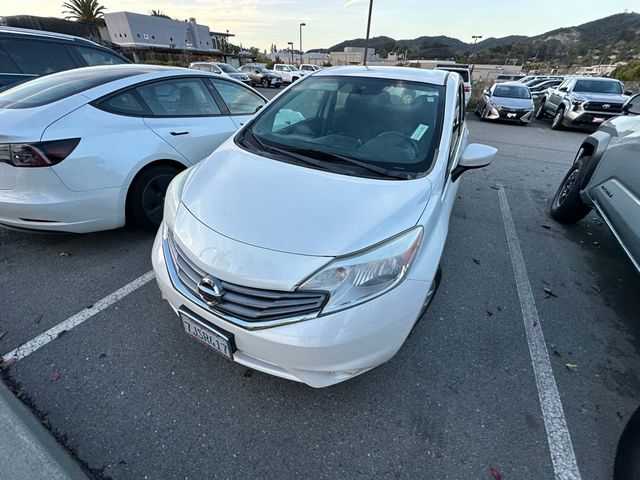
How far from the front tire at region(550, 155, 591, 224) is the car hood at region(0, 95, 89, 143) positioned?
503 centimetres

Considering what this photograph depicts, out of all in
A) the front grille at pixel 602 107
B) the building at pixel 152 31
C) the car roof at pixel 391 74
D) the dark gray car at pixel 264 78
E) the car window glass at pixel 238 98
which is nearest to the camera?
the car roof at pixel 391 74

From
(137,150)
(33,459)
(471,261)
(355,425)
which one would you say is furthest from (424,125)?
(33,459)

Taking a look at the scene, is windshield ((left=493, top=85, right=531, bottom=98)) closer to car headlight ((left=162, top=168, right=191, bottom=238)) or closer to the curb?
car headlight ((left=162, top=168, right=191, bottom=238))

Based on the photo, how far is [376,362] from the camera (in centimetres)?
160

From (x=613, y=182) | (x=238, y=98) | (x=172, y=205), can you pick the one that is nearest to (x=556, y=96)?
(x=613, y=182)

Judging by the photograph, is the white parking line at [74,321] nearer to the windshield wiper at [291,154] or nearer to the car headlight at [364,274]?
the windshield wiper at [291,154]

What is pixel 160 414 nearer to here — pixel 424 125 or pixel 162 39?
pixel 424 125

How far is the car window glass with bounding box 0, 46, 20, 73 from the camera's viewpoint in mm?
4531

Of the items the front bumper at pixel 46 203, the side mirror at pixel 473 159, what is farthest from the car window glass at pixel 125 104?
the side mirror at pixel 473 159

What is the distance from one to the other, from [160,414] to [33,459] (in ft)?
1.69

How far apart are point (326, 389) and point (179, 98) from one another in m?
3.18

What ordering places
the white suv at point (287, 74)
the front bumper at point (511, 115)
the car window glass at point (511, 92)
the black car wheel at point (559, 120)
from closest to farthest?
the black car wheel at point (559, 120), the front bumper at point (511, 115), the car window glass at point (511, 92), the white suv at point (287, 74)

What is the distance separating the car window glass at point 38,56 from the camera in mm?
4645

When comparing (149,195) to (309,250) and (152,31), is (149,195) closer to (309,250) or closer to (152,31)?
(309,250)
